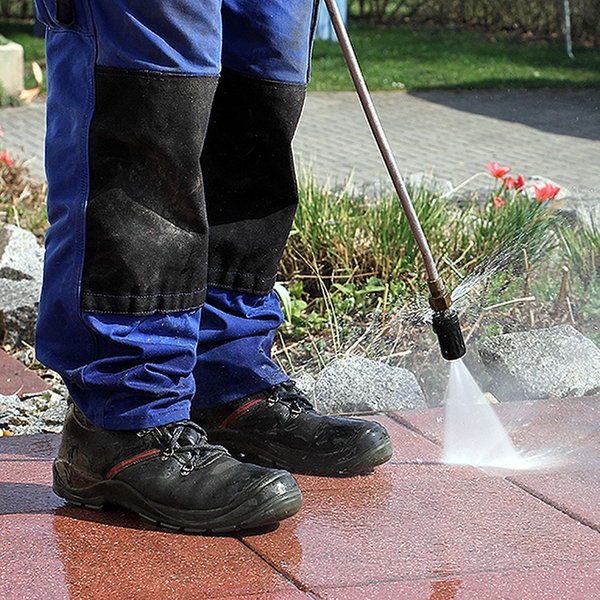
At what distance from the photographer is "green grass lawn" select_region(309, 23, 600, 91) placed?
11.8 m

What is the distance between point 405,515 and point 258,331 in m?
0.53

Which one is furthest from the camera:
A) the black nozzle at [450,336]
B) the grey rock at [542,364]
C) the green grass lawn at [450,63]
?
the green grass lawn at [450,63]

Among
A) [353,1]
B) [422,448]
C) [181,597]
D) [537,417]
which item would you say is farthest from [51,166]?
[353,1]

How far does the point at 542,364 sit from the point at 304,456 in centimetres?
109

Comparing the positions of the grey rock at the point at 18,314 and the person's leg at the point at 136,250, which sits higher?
the person's leg at the point at 136,250

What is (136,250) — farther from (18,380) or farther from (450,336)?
(18,380)

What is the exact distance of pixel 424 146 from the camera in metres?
8.39

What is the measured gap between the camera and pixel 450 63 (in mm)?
13383

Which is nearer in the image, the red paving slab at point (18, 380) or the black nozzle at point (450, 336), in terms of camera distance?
the black nozzle at point (450, 336)

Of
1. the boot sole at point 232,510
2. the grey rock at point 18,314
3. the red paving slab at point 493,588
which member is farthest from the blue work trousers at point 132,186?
the grey rock at point 18,314

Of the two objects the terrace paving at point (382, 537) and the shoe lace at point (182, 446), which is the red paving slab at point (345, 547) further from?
the shoe lace at point (182, 446)

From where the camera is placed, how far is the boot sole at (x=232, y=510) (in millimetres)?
2125

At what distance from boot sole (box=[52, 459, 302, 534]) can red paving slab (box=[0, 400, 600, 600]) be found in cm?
2

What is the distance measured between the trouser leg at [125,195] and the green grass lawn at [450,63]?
938 centimetres
